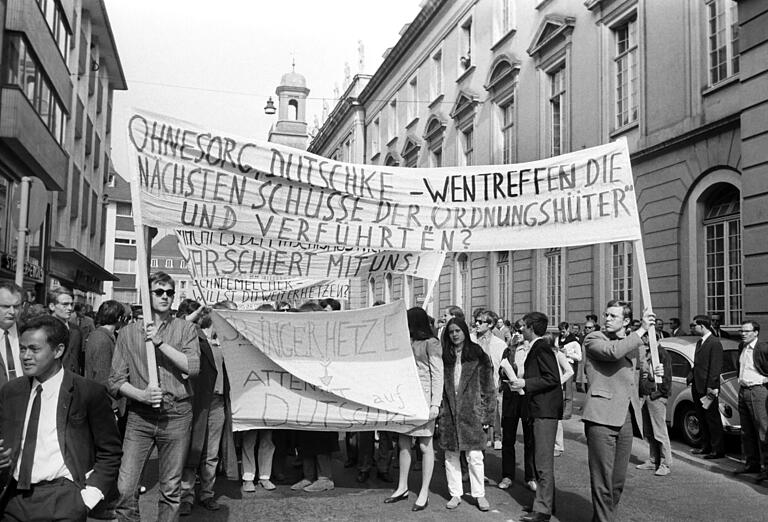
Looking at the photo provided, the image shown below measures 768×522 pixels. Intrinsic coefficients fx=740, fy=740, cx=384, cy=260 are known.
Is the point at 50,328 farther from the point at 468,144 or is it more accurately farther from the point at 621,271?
the point at 468,144

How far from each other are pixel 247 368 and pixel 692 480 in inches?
209

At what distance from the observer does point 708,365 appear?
386 inches

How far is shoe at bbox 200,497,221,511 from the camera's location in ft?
22.5

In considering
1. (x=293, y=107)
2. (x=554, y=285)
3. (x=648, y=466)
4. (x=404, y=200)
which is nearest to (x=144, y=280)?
(x=404, y=200)

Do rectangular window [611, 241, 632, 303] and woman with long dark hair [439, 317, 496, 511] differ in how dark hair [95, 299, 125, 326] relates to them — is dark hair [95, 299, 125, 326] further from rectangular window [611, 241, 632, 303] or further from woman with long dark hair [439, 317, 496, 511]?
rectangular window [611, 241, 632, 303]

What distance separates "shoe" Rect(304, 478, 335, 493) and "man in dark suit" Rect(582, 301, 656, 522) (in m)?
2.77

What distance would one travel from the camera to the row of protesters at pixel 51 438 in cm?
340

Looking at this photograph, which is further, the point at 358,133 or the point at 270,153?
the point at 358,133

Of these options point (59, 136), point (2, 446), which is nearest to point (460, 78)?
point (59, 136)

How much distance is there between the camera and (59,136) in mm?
24562

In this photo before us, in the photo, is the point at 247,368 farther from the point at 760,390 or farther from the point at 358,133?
the point at 358,133

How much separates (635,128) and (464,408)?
12882mm

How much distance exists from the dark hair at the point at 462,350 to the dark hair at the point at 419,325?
18 centimetres

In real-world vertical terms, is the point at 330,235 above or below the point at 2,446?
above
